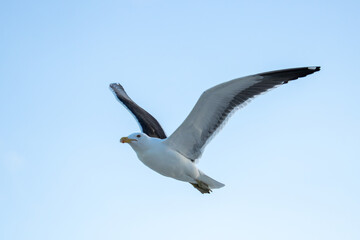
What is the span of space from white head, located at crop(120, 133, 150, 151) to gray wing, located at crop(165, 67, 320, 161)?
0.40 meters

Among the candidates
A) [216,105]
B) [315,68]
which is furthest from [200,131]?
[315,68]

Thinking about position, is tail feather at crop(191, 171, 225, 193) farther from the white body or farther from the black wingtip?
the black wingtip

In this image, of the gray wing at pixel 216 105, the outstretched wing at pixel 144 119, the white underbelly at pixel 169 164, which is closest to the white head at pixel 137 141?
the white underbelly at pixel 169 164

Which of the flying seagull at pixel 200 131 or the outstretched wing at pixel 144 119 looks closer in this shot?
the flying seagull at pixel 200 131

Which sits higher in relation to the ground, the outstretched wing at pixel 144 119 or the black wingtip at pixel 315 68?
the outstretched wing at pixel 144 119

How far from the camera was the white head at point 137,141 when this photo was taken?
9070 mm

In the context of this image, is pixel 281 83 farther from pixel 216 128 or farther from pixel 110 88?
pixel 110 88

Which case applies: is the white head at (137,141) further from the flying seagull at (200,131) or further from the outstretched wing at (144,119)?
the outstretched wing at (144,119)

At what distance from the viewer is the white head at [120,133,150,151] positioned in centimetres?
907

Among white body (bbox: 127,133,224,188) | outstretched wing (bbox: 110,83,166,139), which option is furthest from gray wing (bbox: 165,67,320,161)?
outstretched wing (bbox: 110,83,166,139)

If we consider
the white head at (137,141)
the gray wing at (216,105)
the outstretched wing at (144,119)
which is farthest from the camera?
the outstretched wing at (144,119)

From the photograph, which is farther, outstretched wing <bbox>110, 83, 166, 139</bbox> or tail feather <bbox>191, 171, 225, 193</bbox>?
outstretched wing <bbox>110, 83, 166, 139</bbox>

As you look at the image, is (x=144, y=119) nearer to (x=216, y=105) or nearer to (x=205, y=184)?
(x=205, y=184)

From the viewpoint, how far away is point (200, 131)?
9.18m
